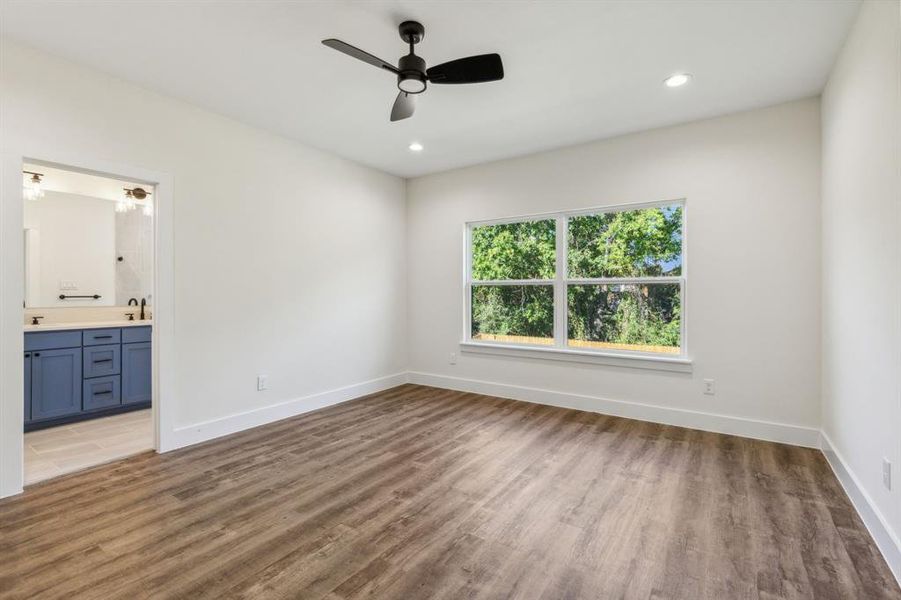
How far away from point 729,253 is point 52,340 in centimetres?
610

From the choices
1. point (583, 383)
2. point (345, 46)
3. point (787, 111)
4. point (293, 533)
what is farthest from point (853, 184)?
point (293, 533)

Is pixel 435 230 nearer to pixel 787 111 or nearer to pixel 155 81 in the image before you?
pixel 155 81

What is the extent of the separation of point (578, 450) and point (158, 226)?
3.65 m

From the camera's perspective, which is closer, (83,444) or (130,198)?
(83,444)

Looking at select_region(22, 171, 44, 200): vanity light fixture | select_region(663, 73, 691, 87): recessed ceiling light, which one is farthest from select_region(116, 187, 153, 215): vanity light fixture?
select_region(663, 73, 691, 87): recessed ceiling light

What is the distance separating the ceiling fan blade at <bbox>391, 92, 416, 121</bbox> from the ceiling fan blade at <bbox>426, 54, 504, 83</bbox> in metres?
0.26

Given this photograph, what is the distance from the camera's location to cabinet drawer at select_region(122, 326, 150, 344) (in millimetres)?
4414

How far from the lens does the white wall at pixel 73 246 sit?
4.44 metres

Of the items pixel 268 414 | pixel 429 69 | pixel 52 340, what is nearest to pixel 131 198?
pixel 52 340

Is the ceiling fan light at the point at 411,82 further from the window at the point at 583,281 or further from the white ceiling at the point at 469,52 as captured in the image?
the window at the point at 583,281

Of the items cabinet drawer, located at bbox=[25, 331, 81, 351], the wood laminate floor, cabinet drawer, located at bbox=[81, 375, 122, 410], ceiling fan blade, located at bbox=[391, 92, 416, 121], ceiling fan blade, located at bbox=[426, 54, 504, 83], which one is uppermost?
ceiling fan blade, located at bbox=[426, 54, 504, 83]

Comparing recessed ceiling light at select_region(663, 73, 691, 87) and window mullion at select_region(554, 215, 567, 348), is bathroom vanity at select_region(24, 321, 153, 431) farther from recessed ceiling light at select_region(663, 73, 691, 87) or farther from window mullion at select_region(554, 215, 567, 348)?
recessed ceiling light at select_region(663, 73, 691, 87)

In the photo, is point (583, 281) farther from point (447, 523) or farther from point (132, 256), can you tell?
point (132, 256)

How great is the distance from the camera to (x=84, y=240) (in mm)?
4754
